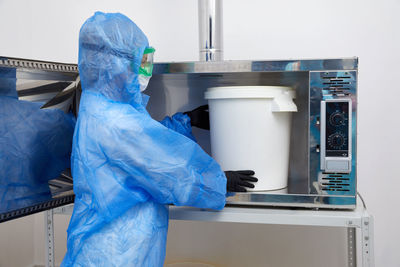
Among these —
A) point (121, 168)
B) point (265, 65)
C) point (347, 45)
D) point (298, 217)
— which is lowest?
point (298, 217)

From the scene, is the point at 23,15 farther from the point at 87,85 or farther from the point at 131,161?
the point at 131,161

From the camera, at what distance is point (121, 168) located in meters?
0.98

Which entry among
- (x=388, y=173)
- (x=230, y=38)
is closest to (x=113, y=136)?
(x=230, y=38)

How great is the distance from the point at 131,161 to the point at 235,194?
0.35 m

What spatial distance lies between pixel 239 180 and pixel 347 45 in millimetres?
860

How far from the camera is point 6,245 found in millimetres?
1828

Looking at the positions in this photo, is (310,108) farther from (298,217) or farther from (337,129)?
(298,217)

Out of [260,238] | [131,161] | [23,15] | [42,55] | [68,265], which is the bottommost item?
[260,238]

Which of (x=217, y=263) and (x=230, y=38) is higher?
(x=230, y=38)

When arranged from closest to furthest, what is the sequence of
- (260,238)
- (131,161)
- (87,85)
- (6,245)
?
1. (131,161)
2. (87,85)
3. (260,238)
4. (6,245)

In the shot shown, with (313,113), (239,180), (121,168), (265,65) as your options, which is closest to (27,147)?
(121,168)

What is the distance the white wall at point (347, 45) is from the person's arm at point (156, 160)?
2.55ft

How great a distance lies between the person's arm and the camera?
968 millimetres

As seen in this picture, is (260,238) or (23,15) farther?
(23,15)
